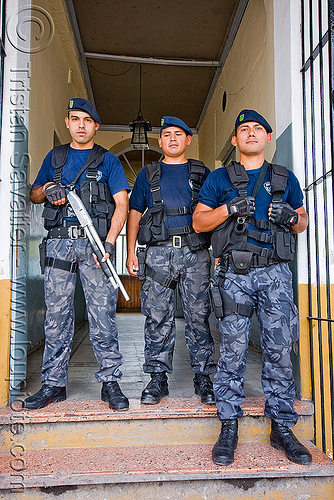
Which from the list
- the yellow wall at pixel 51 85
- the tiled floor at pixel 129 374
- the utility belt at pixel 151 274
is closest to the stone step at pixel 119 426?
the tiled floor at pixel 129 374

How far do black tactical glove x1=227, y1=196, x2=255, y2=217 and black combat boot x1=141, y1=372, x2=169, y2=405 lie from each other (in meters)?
1.06

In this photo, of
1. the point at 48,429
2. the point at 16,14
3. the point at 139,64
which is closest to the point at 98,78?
the point at 139,64

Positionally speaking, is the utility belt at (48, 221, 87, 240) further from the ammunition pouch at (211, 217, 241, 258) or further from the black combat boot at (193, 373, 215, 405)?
the black combat boot at (193, 373, 215, 405)

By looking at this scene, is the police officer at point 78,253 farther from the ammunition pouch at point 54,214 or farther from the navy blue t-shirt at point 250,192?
the navy blue t-shirt at point 250,192

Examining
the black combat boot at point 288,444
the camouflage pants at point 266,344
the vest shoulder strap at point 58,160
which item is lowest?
the black combat boot at point 288,444

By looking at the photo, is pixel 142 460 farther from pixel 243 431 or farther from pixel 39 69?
pixel 39 69

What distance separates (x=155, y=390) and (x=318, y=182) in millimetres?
1506

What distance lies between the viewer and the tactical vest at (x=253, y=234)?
211 centimetres

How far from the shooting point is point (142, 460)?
1.96 m

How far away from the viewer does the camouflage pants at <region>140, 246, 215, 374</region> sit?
7.86 feet

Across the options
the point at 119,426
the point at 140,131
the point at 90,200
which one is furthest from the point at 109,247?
the point at 140,131

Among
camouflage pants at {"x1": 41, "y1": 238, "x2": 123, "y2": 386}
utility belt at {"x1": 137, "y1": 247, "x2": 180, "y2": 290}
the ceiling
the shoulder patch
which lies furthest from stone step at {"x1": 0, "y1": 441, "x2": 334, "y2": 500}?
the ceiling

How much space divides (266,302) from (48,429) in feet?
4.29

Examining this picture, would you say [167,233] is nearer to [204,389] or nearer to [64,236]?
[64,236]
